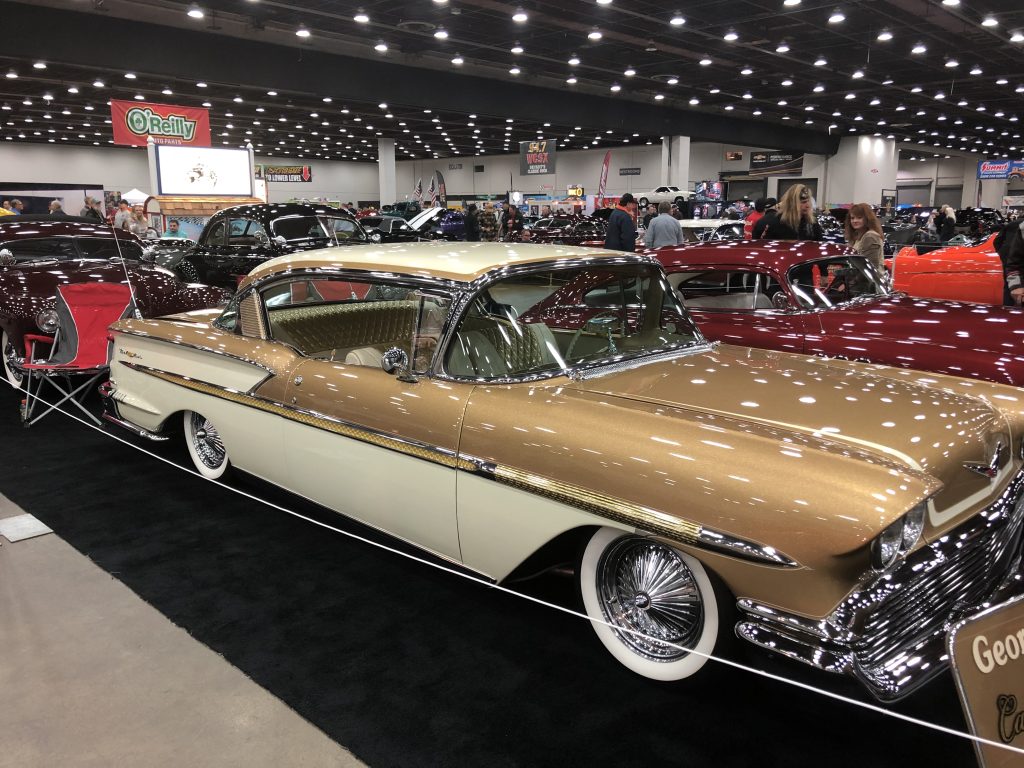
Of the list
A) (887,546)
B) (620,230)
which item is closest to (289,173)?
(620,230)

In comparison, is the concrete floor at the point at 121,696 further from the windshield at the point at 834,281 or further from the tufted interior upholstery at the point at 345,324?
Result: the windshield at the point at 834,281

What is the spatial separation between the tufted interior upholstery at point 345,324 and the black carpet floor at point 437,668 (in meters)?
0.85

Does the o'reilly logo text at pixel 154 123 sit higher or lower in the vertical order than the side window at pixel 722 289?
higher

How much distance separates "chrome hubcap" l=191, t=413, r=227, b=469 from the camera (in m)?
4.32

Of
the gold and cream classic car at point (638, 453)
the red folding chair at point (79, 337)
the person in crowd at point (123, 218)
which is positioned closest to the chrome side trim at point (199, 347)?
the gold and cream classic car at point (638, 453)

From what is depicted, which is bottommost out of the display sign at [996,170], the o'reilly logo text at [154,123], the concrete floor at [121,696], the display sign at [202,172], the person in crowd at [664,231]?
the concrete floor at [121,696]

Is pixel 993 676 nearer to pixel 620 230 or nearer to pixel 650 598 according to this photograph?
pixel 650 598

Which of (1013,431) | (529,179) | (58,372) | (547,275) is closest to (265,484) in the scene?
(547,275)

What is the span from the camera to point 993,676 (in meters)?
1.87

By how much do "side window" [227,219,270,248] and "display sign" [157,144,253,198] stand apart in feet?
16.8

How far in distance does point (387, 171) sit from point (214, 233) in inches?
835

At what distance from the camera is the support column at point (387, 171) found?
2921 cm

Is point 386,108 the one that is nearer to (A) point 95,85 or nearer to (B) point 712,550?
(A) point 95,85

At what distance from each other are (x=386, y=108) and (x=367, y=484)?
841 inches
